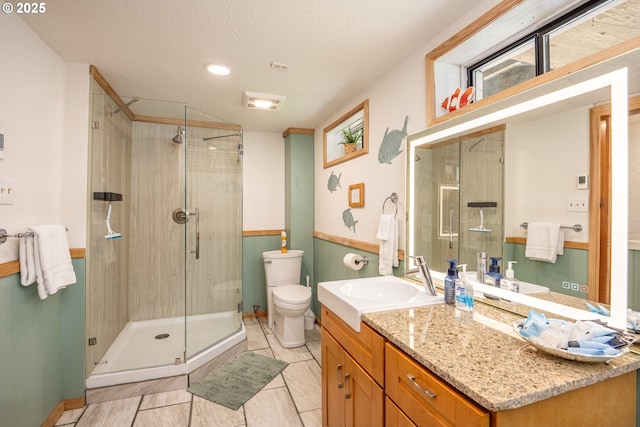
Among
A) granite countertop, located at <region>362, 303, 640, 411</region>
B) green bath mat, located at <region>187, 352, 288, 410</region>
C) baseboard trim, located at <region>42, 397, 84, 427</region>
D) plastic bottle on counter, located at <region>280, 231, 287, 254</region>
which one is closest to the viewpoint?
granite countertop, located at <region>362, 303, 640, 411</region>

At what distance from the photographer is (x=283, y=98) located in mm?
2525

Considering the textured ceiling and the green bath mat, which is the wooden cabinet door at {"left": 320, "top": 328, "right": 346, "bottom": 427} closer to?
the green bath mat

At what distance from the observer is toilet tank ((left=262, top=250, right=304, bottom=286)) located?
323 centimetres

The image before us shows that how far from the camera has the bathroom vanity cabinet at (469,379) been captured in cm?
76

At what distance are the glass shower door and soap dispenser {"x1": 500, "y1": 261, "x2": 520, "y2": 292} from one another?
7.40 ft

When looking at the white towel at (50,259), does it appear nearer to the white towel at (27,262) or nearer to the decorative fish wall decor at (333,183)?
the white towel at (27,262)

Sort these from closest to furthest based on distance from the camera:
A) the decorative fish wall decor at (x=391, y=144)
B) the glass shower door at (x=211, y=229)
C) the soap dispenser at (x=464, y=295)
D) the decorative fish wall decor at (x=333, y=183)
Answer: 1. the soap dispenser at (x=464, y=295)
2. the decorative fish wall decor at (x=391, y=144)
3. the glass shower door at (x=211, y=229)
4. the decorative fish wall decor at (x=333, y=183)

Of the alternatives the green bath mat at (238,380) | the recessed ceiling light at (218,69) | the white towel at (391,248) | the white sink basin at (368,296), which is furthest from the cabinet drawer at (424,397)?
the recessed ceiling light at (218,69)

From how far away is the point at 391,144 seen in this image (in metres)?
2.08

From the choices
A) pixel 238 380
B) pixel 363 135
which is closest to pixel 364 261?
pixel 363 135

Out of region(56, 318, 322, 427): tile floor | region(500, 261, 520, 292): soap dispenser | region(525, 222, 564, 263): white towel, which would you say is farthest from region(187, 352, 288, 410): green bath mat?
region(525, 222, 564, 263): white towel

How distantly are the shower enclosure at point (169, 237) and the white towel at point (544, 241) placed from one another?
7.71 feet

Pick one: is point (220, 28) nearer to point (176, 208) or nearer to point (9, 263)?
point (9, 263)

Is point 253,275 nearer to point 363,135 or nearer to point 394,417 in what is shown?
point 363,135
